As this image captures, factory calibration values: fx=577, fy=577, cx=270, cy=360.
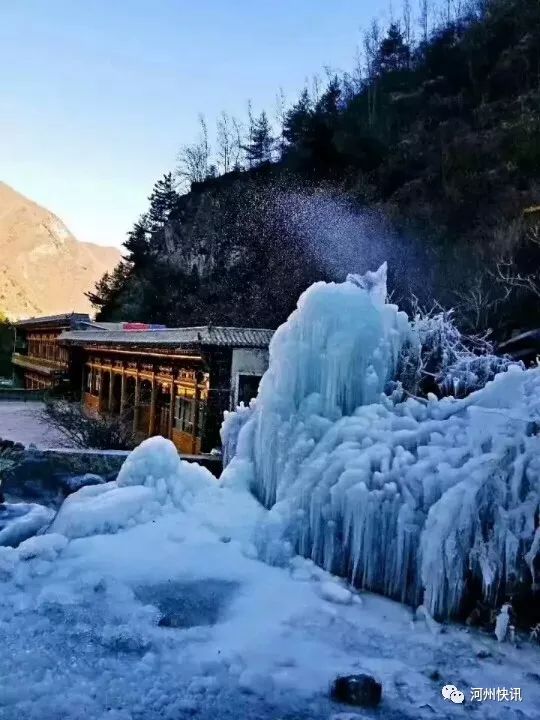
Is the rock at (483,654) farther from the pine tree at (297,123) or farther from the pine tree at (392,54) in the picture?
the pine tree at (392,54)

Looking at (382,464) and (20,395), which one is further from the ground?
(382,464)

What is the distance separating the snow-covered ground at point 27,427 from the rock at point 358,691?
32.7 feet

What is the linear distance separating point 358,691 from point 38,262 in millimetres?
97084

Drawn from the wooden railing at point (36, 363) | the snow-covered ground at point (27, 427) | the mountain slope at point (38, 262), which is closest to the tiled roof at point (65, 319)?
the wooden railing at point (36, 363)

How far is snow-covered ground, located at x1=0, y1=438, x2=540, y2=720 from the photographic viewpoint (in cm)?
433

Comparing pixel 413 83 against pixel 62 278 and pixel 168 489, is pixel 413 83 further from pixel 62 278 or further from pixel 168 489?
pixel 62 278

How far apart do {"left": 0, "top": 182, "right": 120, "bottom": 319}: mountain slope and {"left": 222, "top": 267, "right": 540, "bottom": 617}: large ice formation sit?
71602 mm

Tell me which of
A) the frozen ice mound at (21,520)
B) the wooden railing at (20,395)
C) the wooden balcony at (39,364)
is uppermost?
the wooden balcony at (39,364)

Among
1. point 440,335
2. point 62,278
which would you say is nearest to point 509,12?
point 440,335

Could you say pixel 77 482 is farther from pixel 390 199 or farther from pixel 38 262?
pixel 38 262

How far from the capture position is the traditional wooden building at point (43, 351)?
27.1 metres

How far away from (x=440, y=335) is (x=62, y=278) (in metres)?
92.1

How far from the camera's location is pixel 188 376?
15.0 m

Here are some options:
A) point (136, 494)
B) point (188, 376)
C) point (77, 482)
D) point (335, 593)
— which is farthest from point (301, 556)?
point (188, 376)
